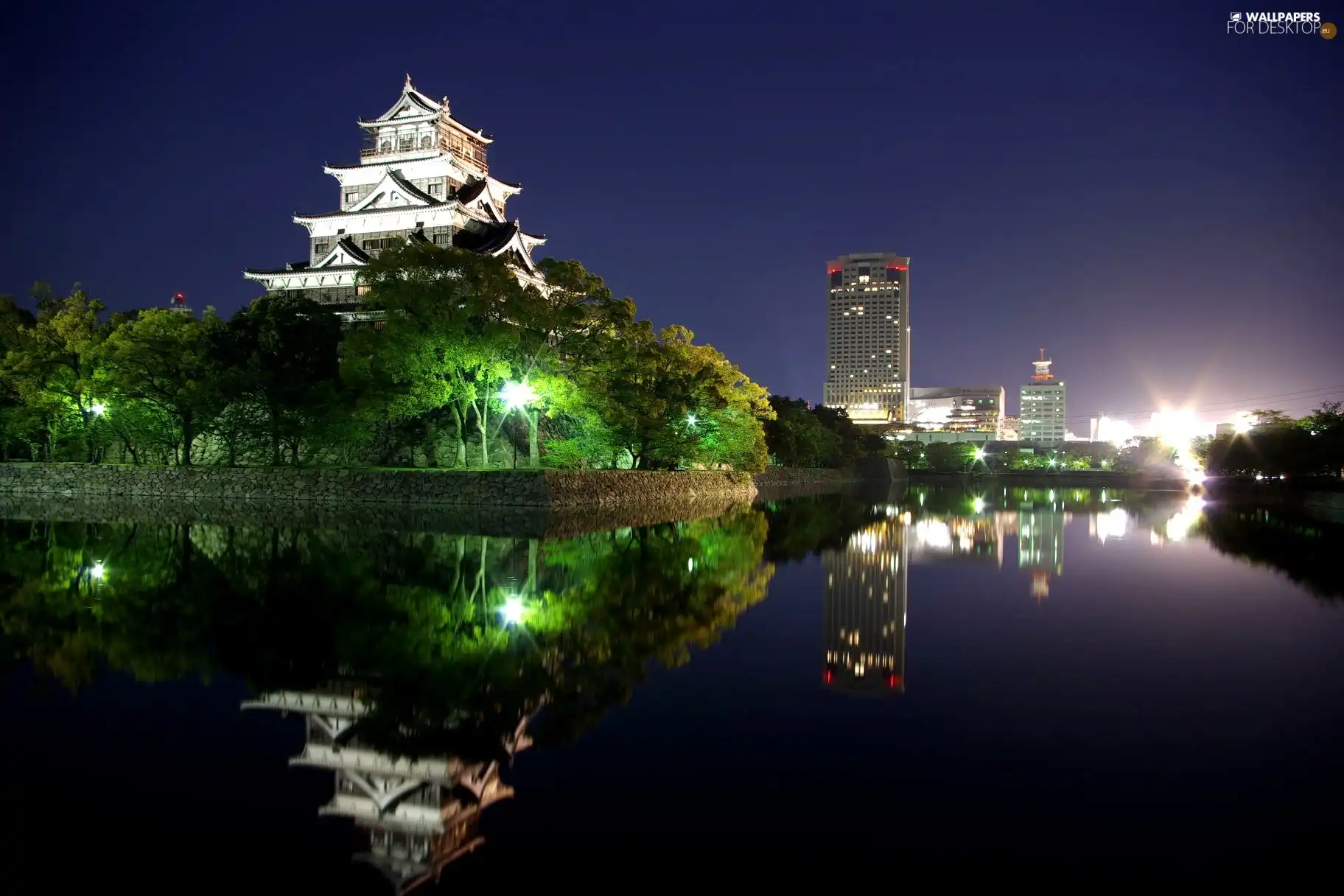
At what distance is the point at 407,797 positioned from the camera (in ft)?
17.4

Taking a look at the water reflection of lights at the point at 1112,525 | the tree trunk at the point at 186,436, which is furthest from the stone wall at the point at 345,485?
the water reflection of lights at the point at 1112,525

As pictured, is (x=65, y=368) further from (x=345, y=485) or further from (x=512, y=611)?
(x=512, y=611)

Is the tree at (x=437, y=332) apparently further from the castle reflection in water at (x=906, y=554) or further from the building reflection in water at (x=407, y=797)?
the building reflection in water at (x=407, y=797)

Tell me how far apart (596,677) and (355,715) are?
2.14 metres

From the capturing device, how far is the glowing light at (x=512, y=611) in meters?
10.9

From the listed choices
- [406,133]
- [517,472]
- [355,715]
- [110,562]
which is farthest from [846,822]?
[406,133]

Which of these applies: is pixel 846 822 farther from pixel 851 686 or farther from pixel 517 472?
pixel 517 472

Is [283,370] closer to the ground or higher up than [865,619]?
higher up

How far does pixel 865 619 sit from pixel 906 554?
356 inches

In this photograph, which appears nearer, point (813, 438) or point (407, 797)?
point (407, 797)

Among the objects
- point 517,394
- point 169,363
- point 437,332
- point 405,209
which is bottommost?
point 517,394

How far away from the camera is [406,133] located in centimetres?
5684

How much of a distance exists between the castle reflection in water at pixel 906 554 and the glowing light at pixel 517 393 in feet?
44.9

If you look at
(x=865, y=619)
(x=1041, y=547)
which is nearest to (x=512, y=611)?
(x=865, y=619)
